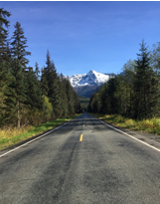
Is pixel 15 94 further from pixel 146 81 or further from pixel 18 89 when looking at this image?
pixel 146 81

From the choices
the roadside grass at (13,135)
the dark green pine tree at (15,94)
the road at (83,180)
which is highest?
the dark green pine tree at (15,94)

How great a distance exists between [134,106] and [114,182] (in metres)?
26.1

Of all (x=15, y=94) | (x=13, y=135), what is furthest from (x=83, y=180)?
(x=15, y=94)

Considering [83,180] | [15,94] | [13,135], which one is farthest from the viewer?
[15,94]

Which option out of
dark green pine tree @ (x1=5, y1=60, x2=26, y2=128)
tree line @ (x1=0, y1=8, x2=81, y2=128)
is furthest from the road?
dark green pine tree @ (x1=5, y1=60, x2=26, y2=128)

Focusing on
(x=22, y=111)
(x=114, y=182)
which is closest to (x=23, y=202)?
(x=114, y=182)

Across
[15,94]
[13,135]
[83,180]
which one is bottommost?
[13,135]

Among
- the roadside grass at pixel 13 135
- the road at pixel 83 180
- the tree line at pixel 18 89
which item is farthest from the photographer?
the tree line at pixel 18 89

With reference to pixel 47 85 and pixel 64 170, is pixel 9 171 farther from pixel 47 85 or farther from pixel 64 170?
pixel 47 85

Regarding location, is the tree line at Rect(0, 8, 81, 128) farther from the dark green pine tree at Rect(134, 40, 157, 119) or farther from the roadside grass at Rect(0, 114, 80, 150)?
the dark green pine tree at Rect(134, 40, 157, 119)

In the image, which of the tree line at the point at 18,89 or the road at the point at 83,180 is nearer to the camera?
the road at the point at 83,180

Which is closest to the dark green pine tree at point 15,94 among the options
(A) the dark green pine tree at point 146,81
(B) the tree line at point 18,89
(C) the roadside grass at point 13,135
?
(B) the tree line at point 18,89

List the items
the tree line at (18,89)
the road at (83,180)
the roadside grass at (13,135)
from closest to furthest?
the road at (83,180) → the roadside grass at (13,135) → the tree line at (18,89)

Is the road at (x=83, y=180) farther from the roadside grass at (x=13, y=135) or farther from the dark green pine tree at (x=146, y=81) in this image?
the dark green pine tree at (x=146, y=81)
